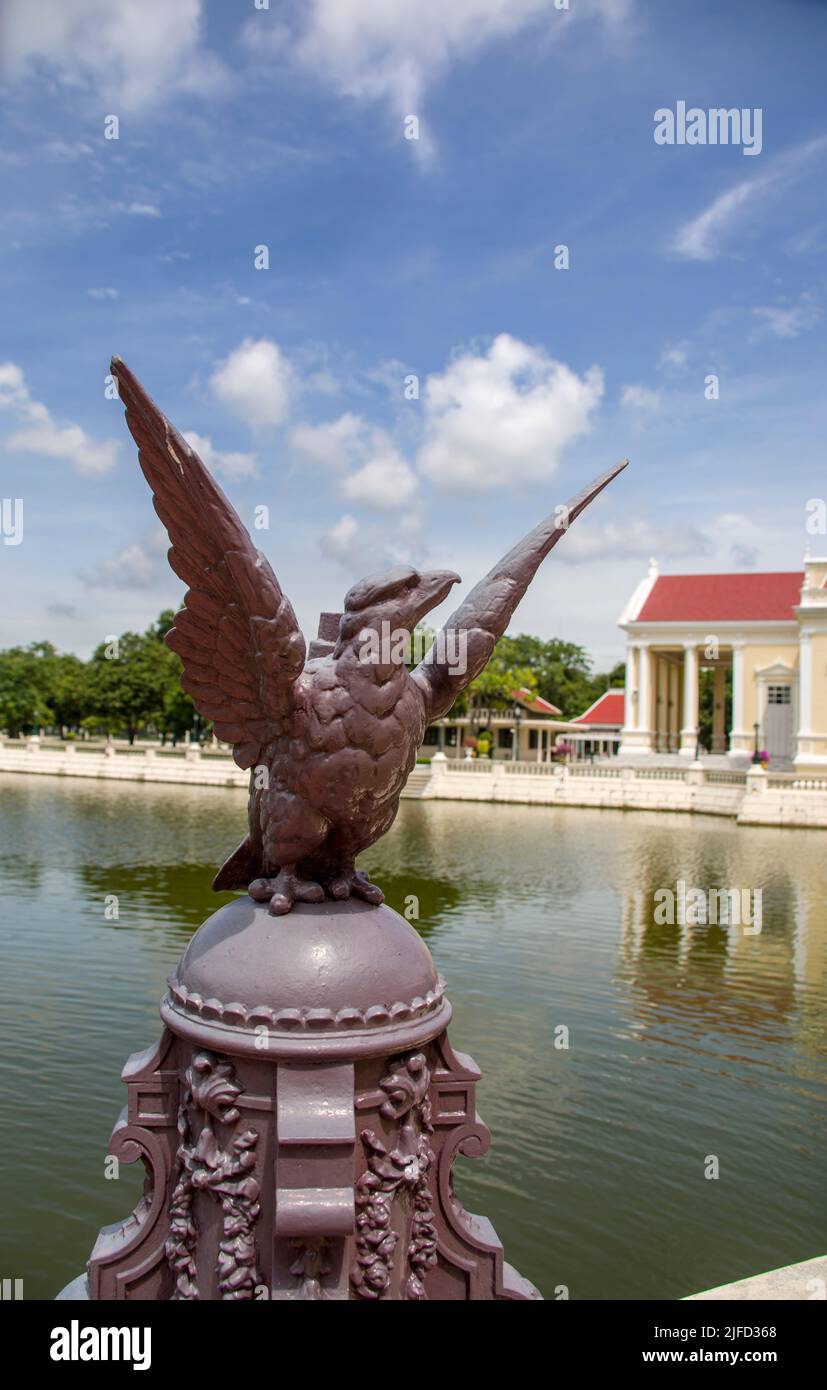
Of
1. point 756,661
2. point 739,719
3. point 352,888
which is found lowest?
point 352,888

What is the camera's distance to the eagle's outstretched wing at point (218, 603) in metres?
2.96

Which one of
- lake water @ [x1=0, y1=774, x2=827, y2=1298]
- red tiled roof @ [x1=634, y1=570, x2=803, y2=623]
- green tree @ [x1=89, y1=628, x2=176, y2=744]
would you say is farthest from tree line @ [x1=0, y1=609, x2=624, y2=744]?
lake water @ [x1=0, y1=774, x2=827, y2=1298]

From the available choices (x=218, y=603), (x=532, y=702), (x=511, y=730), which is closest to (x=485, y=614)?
(x=218, y=603)

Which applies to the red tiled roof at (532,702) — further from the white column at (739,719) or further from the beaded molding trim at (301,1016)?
the beaded molding trim at (301,1016)

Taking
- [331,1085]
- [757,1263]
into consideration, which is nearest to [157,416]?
[331,1085]

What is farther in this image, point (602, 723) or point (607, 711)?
point (607, 711)

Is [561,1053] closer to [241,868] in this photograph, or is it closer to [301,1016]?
[241,868]

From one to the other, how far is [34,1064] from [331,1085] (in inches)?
245

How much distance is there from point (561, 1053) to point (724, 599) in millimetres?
45368

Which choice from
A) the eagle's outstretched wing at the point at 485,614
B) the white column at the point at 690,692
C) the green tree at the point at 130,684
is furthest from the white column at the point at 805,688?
the eagle's outstretched wing at the point at 485,614

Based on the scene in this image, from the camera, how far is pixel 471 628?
12.6 feet

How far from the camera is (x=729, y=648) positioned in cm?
5097

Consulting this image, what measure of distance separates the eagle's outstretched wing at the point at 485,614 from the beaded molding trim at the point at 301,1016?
1.13m

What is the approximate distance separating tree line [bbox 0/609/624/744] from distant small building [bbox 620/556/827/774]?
20.2ft
